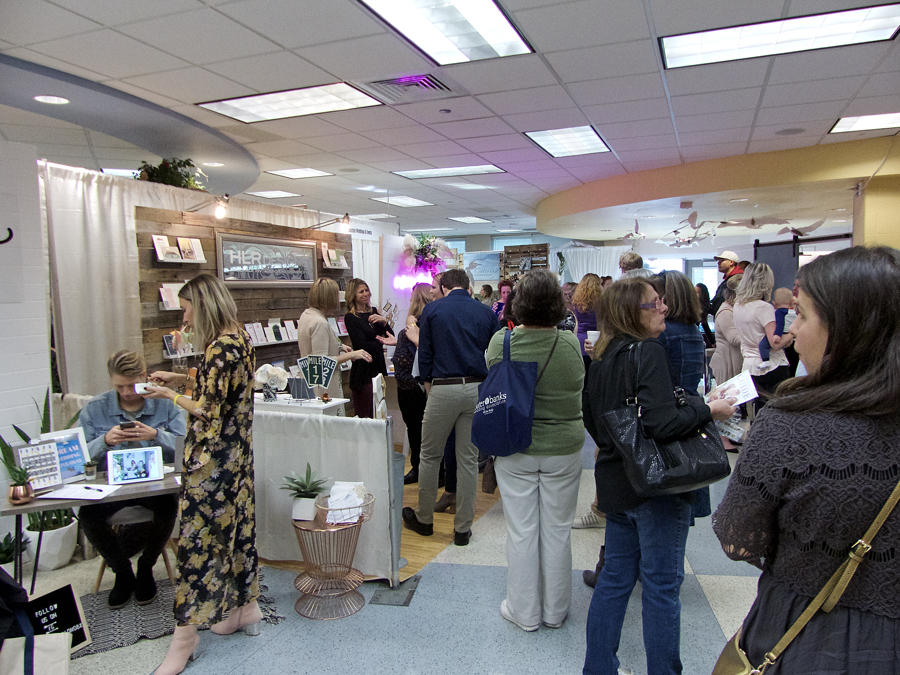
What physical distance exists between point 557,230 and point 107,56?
870 centimetres

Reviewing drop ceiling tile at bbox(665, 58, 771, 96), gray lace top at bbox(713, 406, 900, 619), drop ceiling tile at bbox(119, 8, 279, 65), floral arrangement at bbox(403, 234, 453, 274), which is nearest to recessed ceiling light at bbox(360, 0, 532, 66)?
drop ceiling tile at bbox(119, 8, 279, 65)

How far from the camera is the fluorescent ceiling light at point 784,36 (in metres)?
3.39

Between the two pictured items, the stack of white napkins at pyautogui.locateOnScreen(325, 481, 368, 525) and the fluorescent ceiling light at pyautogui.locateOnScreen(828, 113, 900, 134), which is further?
the fluorescent ceiling light at pyautogui.locateOnScreen(828, 113, 900, 134)

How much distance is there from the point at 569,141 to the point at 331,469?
4.64m

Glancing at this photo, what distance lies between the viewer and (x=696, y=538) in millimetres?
3416

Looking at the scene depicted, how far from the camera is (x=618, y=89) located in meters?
4.47

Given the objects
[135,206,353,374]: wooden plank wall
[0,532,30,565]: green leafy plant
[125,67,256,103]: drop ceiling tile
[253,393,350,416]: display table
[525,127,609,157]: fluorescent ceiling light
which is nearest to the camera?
[0,532,30,565]: green leafy plant

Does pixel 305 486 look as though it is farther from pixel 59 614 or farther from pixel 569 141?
pixel 569 141

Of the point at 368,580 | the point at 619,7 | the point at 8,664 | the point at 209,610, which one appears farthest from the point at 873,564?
the point at 619,7

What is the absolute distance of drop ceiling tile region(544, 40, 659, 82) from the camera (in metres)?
3.69

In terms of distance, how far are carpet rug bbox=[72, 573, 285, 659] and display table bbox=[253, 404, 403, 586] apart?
0.33 metres

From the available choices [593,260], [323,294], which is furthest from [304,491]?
[593,260]

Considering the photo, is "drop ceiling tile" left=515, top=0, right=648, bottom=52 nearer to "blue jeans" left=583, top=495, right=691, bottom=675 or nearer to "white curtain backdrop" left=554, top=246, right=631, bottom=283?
"blue jeans" left=583, top=495, right=691, bottom=675

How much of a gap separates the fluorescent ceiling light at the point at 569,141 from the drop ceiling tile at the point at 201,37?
9.59 feet
